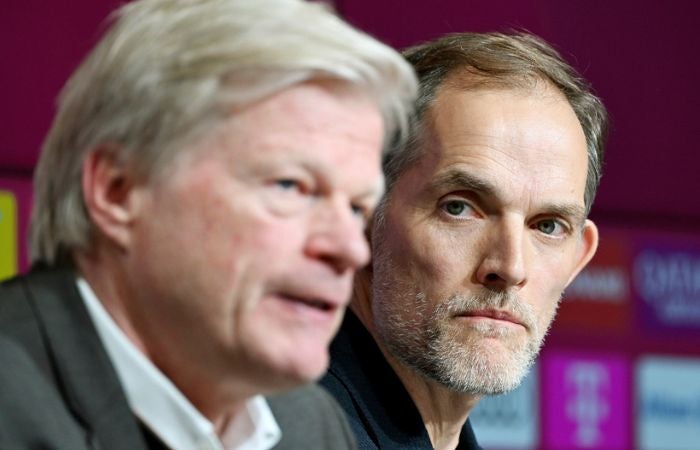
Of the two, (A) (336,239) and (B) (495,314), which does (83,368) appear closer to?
(A) (336,239)

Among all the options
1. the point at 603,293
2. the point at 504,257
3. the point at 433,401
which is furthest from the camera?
the point at 603,293

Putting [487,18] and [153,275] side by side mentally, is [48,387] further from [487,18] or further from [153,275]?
[487,18]

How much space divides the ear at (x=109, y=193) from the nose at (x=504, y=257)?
605 mm

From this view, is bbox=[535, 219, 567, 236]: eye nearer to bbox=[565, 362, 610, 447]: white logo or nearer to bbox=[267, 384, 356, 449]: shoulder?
bbox=[267, 384, 356, 449]: shoulder

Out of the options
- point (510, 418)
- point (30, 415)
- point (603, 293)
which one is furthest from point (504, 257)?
point (603, 293)

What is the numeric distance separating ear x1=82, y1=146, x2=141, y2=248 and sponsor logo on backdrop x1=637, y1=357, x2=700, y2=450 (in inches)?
86.7

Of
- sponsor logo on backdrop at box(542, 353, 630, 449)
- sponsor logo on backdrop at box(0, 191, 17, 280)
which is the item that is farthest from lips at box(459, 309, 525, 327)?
sponsor logo on backdrop at box(542, 353, 630, 449)

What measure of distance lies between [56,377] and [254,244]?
17 cm

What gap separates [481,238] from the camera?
1447 millimetres

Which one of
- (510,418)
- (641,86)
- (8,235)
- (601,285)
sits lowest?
(510,418)

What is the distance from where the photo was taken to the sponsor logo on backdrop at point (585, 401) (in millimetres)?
2850

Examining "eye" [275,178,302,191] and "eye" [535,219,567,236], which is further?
"eye" [535,219,567,236]

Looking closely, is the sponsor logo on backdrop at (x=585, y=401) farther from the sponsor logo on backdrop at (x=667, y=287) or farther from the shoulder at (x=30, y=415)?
the shoulder at (x=30, y=415)

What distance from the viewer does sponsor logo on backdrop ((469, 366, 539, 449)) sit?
8.93ft
